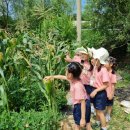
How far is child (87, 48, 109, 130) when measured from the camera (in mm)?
5207

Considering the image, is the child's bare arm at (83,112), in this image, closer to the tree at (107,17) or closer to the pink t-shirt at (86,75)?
the pink t-shirt at (86,75)

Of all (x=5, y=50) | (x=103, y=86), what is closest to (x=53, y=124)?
(x=103, y=86)

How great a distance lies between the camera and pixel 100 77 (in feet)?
17.3

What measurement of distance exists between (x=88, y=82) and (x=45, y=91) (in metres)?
0.64

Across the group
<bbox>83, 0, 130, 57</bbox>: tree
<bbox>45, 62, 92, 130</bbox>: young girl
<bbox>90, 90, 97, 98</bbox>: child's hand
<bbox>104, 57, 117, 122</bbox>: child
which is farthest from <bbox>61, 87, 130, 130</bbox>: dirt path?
<bbox>83, 0, 130, 57</bbox>: tree

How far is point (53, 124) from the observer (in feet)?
16.3

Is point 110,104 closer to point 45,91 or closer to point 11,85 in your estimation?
point 45,91

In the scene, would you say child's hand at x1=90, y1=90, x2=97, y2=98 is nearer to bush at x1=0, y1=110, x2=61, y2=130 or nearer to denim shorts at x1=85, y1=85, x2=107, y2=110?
denim shorts at x1=85, y1=85, x2=107, y2=110

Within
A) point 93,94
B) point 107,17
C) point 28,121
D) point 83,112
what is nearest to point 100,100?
point 93,94

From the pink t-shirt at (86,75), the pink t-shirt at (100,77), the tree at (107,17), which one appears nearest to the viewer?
the pink t-shirt at (100,77)

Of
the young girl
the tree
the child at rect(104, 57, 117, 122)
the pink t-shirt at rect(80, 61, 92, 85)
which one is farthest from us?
the tree

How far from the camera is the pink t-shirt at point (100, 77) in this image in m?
5.19

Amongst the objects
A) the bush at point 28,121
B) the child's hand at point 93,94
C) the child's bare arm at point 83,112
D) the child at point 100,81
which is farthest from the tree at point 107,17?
the child's bare arm at point 83,112

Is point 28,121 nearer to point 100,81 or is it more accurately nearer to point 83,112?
point 83,112
